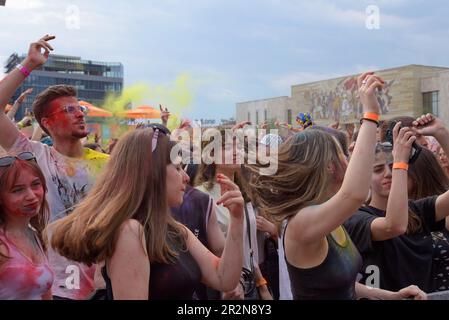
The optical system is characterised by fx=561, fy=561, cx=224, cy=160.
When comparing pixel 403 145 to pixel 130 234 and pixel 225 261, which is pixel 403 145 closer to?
pixel 225 261

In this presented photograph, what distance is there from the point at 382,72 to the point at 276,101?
16.0 metres

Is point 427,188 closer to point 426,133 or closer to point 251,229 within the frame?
point 426,133

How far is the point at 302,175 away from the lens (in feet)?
7.81

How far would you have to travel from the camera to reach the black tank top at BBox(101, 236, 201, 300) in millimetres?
1998

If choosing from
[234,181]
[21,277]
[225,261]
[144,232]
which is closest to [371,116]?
[225,261]

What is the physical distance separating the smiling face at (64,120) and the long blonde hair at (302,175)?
1.53 meters

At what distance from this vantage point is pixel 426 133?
3.04 metres

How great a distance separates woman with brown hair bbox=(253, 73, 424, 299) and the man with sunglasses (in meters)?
1.24

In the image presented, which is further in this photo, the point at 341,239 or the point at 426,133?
the point at 426,133

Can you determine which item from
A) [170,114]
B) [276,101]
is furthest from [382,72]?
[170,114]

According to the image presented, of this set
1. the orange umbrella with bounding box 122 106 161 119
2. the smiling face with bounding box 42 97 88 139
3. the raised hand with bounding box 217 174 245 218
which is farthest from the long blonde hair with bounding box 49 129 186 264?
the orange umbrella with bounding box 122 106 161 119

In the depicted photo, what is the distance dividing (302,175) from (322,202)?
14 centimetres

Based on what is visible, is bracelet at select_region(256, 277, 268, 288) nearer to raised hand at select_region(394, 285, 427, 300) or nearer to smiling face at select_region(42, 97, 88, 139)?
raised hand at select_region(394, 285, 427, 300)

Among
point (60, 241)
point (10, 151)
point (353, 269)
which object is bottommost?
point (353, 269)
